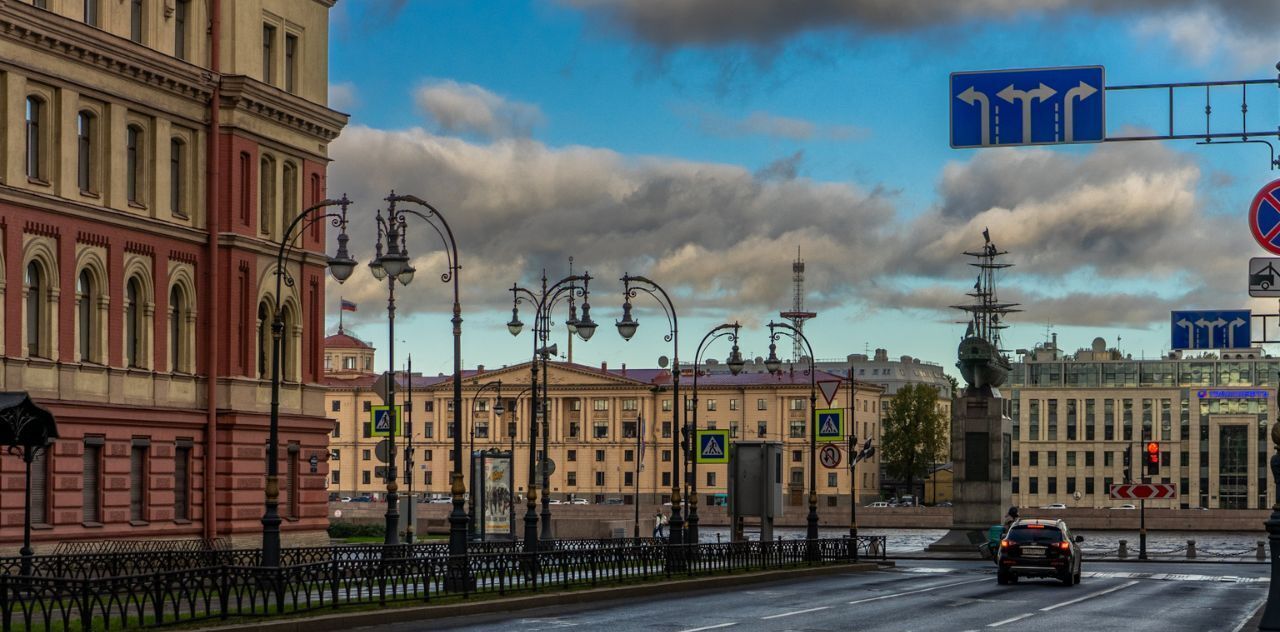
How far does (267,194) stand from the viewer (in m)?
49.9

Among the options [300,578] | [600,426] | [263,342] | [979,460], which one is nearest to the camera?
[300,578]

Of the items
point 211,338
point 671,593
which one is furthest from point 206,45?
point 671,593

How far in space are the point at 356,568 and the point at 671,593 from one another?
32.9 feet

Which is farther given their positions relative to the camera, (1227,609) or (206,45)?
(206,45)

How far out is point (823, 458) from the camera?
55688 mm

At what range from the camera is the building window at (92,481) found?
141 feet

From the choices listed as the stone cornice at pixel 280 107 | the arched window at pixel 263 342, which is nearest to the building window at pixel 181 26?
the stone cornice at pixel 280 107

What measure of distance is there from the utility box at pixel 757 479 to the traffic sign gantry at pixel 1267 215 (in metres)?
25.4

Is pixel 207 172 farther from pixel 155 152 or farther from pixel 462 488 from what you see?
pixel 462 488

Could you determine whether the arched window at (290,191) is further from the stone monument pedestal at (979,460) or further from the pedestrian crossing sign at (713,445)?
the stone monument pedestal at (979,460)

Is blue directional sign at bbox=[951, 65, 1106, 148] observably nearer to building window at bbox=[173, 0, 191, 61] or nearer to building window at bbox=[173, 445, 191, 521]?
building window at bbox=[173, 0, 191, 61]

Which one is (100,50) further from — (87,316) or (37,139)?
(87,316)

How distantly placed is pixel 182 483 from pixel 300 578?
2128 cm

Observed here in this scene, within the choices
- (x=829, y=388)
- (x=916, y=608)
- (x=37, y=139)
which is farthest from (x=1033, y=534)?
(x=37, y=139)
